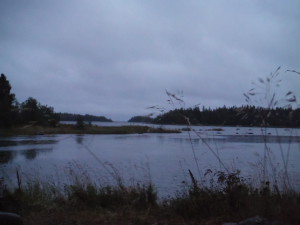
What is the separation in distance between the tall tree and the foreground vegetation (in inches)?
1757

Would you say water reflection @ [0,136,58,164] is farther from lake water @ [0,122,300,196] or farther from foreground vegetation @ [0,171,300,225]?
foreground vegetation @ [0,171,300,225]

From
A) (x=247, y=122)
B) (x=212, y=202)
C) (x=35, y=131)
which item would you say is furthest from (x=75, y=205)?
(x=35, y=131)

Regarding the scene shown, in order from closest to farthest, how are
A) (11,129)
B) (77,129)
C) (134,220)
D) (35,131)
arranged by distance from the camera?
(134,220) → (11,129) → (35,131) → (77,129)

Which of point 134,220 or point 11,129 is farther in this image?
point 11,129

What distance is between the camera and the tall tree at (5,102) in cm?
4875

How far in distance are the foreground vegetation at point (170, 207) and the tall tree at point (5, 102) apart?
44.6 metres

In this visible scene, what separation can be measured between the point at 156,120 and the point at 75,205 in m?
2.20

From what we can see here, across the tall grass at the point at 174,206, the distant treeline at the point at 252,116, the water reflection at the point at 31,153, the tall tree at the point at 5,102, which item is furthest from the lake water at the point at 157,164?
the tall tree at the point at 5,102

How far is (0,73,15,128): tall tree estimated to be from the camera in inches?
1919

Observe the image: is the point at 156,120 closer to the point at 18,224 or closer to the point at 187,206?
the point at 187,206

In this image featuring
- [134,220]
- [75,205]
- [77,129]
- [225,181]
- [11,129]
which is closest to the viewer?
[134,220]

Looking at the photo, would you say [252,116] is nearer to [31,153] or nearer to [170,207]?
[170,207]

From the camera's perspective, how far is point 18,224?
15.3 ft

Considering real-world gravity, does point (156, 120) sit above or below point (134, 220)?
above
